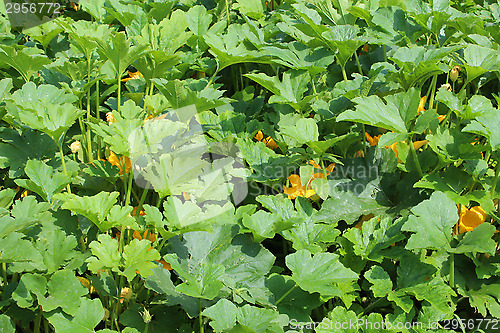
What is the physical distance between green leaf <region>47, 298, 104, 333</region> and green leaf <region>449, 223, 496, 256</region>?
1.01 meters

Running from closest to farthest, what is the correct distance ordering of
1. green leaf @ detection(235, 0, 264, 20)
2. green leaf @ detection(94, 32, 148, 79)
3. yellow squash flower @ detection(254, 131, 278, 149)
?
green leaf @ detection(94, 32, 148, 79) < yellow squash flower @ detection(254, 131, 278, 149) < green leaf @ detection(235, 0, 264, 20)

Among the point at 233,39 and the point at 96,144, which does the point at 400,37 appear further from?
the point at 96,144

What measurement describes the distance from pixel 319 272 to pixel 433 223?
1.22 ft

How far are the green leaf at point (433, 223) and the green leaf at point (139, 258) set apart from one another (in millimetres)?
717

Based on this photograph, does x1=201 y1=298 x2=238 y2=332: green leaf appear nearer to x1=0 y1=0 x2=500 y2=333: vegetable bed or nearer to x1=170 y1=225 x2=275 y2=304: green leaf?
x1=0 y1=0 x2=500 y2=333: vegetable bed

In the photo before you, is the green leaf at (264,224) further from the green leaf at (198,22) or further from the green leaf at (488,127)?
the green leaf at (198,22)

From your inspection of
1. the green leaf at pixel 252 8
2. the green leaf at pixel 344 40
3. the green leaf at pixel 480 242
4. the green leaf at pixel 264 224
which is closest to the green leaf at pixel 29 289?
the green leaf at pixel 264 224

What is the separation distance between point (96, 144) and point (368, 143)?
1117 millimetres

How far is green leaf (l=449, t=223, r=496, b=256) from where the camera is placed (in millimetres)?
1342

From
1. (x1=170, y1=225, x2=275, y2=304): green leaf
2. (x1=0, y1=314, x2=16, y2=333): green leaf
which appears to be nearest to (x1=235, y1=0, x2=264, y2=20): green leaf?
(x1=170, y1=225, x2=275, y2=304): green leaf

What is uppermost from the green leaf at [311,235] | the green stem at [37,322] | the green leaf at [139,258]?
the green leaf at [139,258]

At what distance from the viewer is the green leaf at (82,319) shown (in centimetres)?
128

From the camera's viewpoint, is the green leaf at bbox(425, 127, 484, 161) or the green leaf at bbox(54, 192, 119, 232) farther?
the green leaf at bbox(425, 127, 484, 161)

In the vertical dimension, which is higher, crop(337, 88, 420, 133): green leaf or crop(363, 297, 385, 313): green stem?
crop(337, 88, 420, 133): green leaf
